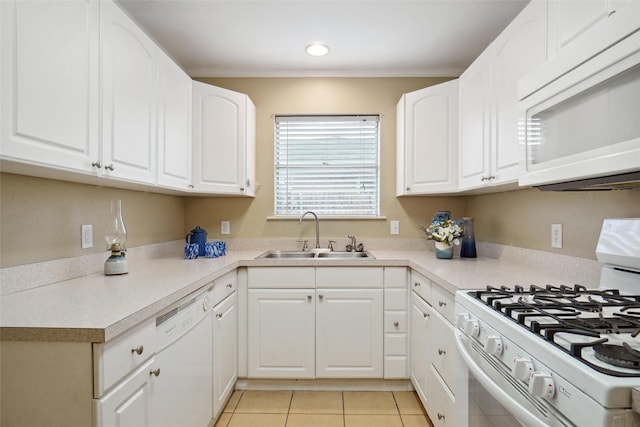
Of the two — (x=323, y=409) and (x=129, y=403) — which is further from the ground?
(x=129, y=403)

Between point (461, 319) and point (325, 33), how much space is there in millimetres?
1902

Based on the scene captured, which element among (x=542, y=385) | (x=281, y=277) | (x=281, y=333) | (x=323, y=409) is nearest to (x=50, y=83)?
(x=281, y=277)

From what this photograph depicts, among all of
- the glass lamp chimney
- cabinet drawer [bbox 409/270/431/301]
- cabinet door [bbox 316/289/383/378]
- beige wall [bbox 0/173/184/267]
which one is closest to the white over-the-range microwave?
cabinet drawer [bbox 409/270/431/301]

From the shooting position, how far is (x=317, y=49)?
7.64 ft

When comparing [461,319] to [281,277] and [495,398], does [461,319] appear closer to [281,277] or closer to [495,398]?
[495,398]

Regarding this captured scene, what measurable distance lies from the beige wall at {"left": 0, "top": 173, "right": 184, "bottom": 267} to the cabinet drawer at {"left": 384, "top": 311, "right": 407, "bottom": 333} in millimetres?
1707

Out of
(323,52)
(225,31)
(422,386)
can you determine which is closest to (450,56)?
(323,52)

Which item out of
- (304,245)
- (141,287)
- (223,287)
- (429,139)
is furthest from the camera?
(304,245)

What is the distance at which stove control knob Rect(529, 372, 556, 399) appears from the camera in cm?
68

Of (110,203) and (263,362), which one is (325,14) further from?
(263,362)

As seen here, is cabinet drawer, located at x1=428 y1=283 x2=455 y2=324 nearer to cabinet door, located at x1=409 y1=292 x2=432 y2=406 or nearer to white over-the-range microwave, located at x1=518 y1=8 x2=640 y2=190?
cabinet door, located at x1=409 y1=292 x2=432 y2=406

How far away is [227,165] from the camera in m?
2.43

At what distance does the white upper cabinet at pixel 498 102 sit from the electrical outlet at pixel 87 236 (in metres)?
2.02

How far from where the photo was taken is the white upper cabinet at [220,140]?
7.60 feet
